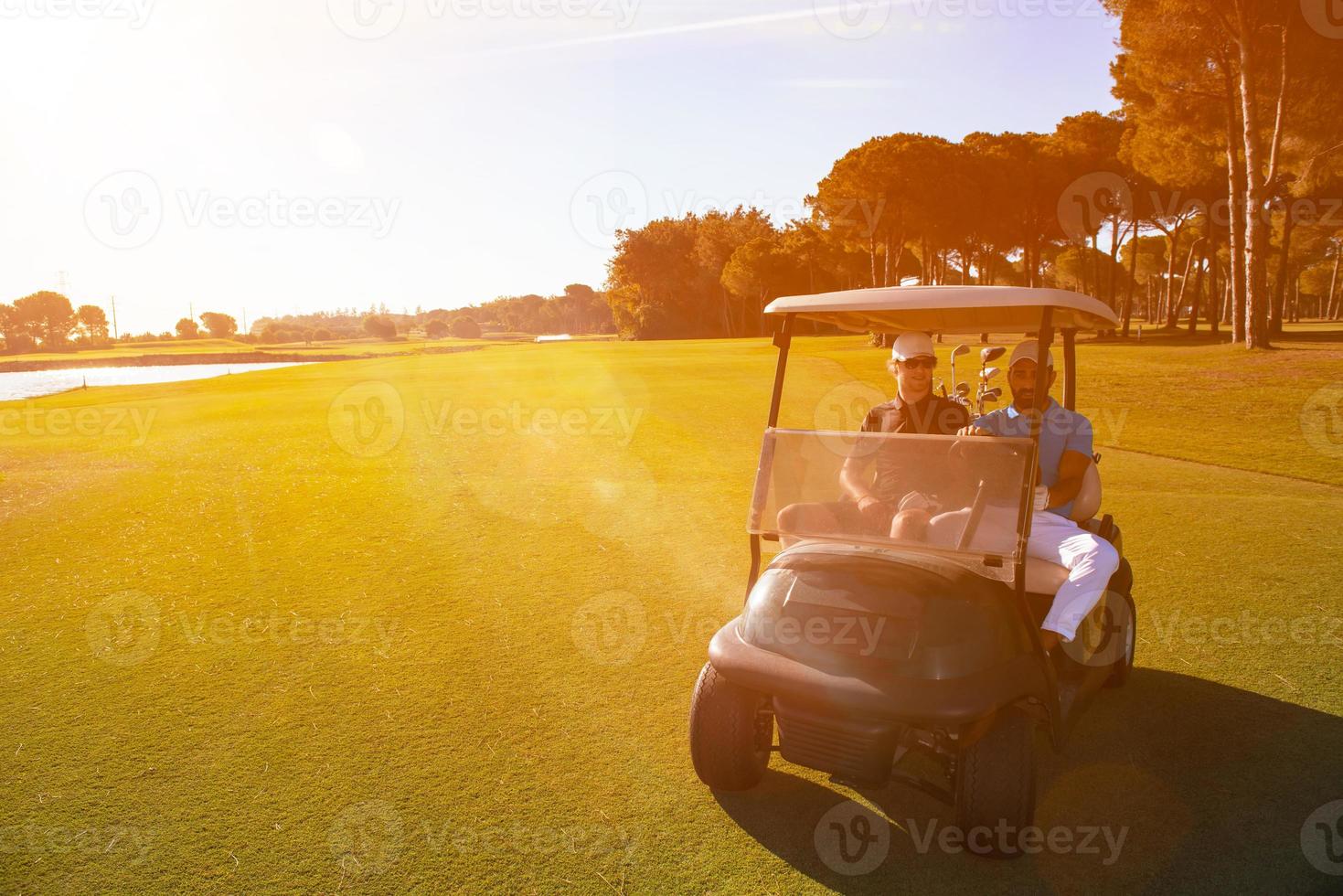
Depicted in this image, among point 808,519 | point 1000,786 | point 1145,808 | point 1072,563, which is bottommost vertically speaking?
point 1145,808

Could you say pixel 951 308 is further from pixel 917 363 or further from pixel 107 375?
pixel 107 375

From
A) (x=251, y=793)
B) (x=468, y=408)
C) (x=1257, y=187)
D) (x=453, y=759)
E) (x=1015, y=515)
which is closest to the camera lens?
(x=1015, y=515)

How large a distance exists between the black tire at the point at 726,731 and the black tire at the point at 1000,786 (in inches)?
33.6

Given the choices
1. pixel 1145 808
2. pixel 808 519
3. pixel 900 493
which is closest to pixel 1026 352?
pixel 900 493

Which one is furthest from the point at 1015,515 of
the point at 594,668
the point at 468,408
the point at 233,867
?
the point at 468,408

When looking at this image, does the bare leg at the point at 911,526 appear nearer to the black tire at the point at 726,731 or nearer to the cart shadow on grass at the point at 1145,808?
the black tire at the point at 726,731

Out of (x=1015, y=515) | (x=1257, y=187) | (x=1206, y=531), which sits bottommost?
(x=1206, y=531)

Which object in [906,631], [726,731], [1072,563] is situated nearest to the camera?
[906,631]

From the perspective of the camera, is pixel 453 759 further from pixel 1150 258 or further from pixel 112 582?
pixel 1150 258

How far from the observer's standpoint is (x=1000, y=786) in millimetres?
3146

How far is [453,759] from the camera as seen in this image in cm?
395

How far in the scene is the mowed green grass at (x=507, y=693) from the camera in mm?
3248

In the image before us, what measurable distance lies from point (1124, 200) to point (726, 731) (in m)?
50.8

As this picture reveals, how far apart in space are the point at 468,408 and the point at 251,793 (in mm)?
16180
